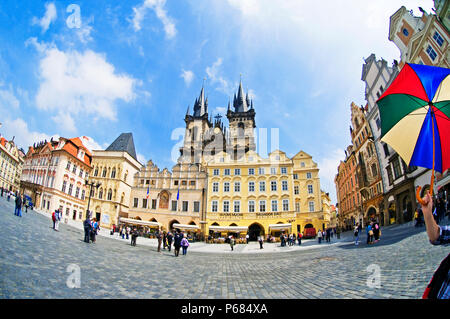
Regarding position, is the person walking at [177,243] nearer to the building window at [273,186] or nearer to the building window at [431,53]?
the building window at [273,186]

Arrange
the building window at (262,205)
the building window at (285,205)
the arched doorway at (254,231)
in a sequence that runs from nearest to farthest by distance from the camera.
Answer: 1. the building window at (285,205)
2. the arched doorway at (254,231)
3. the building window at (262,205)

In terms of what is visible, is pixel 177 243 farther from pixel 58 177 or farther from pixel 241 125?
pixel 241 125

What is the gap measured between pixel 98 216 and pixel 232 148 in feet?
110

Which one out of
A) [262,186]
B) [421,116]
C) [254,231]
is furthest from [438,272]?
[254,231]

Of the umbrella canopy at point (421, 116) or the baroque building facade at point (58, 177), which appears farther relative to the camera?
the baroque building facade at point (58, 177)

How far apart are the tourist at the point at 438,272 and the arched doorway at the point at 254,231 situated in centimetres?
2953

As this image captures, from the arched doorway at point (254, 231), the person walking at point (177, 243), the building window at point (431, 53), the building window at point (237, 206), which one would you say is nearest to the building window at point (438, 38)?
the building window at point (431, 53)

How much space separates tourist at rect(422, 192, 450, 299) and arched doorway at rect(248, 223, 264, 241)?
29.5 metres

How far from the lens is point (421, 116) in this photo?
2.19 metres

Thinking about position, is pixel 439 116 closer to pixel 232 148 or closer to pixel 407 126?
pixel 407 126

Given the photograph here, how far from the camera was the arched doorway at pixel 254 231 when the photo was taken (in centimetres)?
2980

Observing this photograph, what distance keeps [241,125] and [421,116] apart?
197ft

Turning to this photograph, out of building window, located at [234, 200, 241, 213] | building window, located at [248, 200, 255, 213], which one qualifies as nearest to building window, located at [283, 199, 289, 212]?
building window, located at [248, 200, 255, 213]
